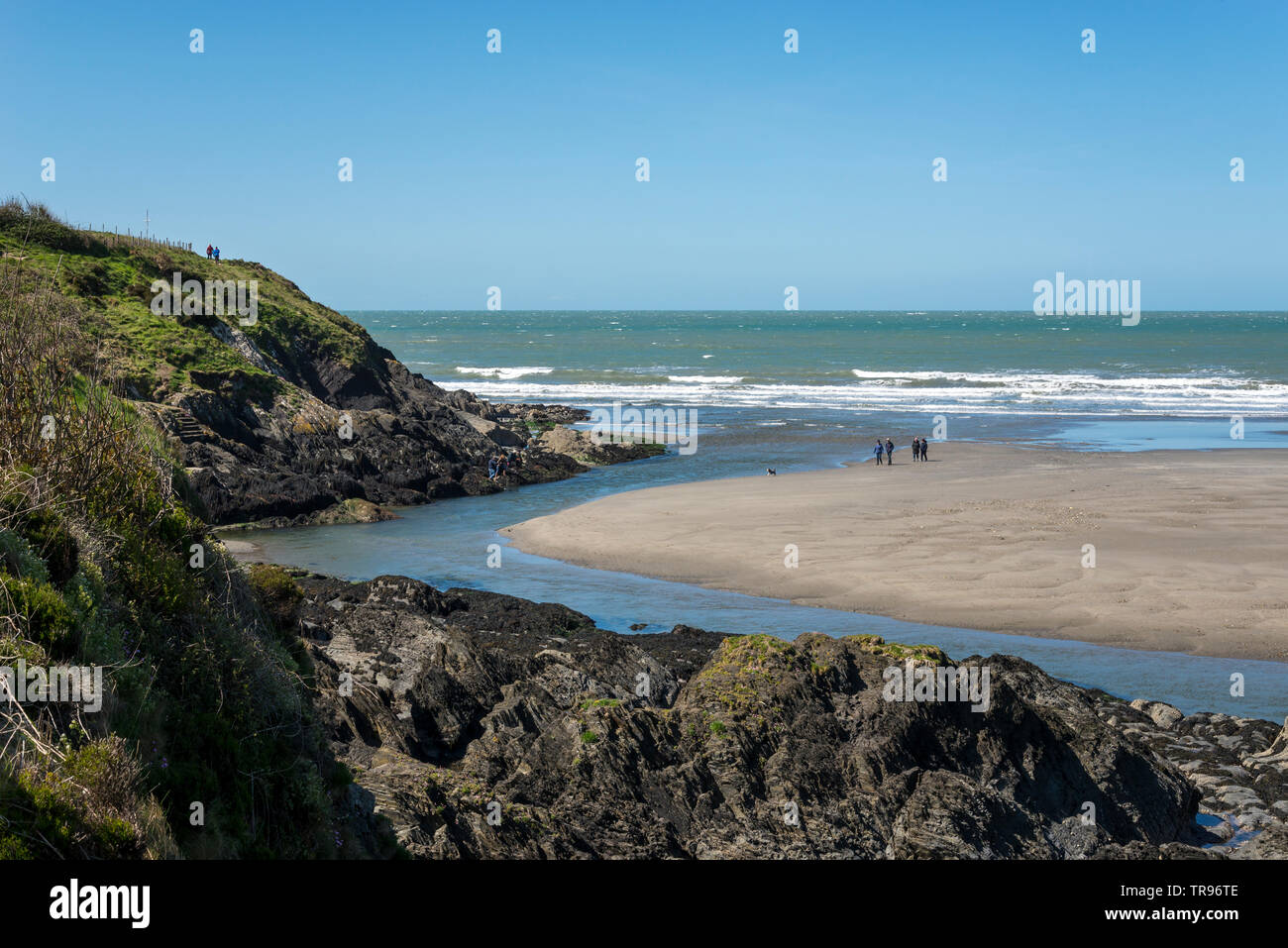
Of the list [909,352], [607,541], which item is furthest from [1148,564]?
[909,352]

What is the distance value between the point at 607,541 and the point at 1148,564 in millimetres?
12974

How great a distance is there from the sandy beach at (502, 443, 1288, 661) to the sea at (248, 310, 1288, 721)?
1.07 meters

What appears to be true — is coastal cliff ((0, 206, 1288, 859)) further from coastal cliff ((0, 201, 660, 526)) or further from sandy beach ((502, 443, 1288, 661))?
coastal cliff ((0, 201, 660, 526))

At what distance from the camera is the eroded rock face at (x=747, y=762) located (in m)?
9.02

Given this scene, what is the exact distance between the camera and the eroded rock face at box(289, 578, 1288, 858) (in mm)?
9016

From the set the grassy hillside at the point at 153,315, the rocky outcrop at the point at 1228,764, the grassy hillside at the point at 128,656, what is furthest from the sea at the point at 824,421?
the grassy hillside at the point at 128,656

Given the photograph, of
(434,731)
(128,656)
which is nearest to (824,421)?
(434,731)

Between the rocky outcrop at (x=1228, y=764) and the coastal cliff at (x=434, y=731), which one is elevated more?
the coastal cliff at (x=434, y=731)

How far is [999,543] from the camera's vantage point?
25062 mm

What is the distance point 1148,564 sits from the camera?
2264 cm

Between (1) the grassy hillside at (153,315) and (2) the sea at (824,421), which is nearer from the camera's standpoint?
(2) the sea at (824,421)

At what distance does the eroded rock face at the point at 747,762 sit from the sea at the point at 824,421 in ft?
18.5

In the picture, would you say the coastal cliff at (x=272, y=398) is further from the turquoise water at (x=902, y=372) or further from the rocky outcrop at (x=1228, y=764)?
the turquoise water at (x=902, y=372)
